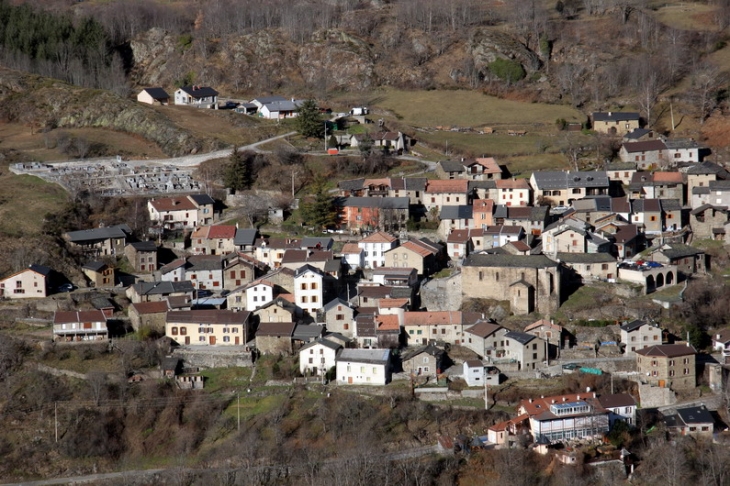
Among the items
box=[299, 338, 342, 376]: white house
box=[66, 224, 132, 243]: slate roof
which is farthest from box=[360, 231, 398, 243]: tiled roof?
A: box=[66, 224, 132, 243]: slate roof

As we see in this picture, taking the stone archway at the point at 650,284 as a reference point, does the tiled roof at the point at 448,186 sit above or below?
above

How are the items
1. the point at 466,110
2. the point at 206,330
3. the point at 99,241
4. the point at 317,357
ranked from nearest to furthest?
the point at 317,357, the point at 206,330, the point at 99,241, the point at 466,110

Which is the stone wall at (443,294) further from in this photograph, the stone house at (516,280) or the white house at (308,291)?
the white house at (308,291)

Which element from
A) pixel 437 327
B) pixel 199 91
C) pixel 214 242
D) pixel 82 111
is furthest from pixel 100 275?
pixel 199 91

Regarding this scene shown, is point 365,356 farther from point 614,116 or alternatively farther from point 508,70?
point 508,70

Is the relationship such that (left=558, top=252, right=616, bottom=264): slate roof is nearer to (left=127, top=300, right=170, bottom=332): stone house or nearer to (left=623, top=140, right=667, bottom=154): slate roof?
(left=623, top=140, right=667, bottom=154): slate roof

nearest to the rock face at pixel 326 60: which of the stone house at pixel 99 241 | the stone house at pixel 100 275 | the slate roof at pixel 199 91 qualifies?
the slate roof at pixel 199 91

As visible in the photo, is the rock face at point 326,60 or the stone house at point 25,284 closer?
the stone house at point 25,284
